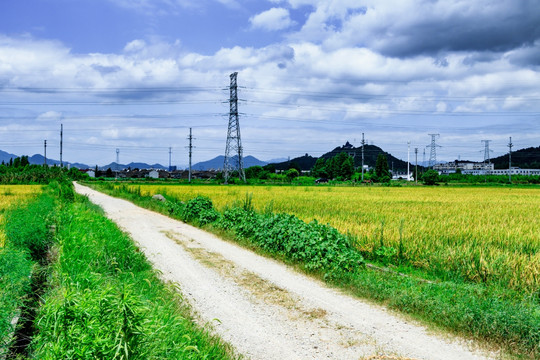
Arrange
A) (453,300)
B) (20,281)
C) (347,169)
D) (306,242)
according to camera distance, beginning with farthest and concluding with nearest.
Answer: (347,169)
(306,242)
(453,300)
(20,281)

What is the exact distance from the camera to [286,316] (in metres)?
7.00

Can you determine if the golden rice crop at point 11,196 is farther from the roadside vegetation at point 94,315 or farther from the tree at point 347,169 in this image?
the tree at point 347,169

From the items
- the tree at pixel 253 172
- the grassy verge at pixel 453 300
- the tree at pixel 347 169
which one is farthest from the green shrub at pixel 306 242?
the tree at pixel 347 169

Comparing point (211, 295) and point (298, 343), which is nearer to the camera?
point (298, 343)

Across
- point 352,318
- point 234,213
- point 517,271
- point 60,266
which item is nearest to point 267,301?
point 352,318

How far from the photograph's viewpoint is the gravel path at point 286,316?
5.71 m

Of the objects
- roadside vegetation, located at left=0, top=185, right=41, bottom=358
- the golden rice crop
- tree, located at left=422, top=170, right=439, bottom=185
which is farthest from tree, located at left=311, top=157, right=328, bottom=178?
roadside vegetation, located at left=0, top=185, right=41, bottom=358

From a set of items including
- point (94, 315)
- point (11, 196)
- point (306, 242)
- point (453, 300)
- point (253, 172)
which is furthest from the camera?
point (253, 172)

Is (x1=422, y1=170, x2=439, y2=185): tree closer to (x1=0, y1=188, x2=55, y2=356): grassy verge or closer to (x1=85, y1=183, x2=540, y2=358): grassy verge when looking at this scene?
(x1=85, y1=183, x2=540, y2=358): grassy verge

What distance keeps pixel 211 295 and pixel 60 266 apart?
2831 millimetres

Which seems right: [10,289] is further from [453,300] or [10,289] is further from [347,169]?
[347,169]

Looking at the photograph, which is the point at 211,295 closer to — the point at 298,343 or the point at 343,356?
the point at 298,343

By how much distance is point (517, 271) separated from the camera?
8.33m

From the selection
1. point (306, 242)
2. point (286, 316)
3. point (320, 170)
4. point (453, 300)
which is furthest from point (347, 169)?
point (286, 316)
